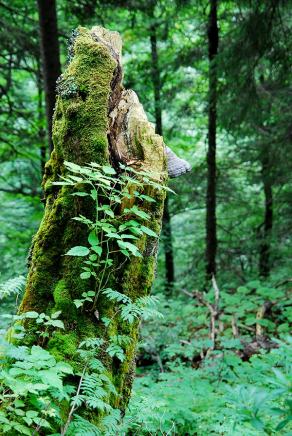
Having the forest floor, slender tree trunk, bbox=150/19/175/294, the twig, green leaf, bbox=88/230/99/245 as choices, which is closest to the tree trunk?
green leaf, bbox=88/230/99/245

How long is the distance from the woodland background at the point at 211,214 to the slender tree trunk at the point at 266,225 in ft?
0.14

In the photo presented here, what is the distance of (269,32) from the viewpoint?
6.65 meters

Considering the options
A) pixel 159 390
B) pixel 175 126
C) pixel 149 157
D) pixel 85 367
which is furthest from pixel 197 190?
pixel 85 367

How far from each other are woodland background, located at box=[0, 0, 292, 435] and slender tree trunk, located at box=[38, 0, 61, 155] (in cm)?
4

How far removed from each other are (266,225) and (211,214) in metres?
2.93

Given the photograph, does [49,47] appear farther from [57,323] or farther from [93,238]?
[57,323]

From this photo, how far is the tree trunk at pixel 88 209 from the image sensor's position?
8.30ft

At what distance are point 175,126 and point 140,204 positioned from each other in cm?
944

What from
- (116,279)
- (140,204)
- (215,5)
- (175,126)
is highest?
(215,5)

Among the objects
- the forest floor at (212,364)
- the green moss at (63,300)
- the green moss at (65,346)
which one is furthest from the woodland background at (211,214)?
the green moss at (65,346)

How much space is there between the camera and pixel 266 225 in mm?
12430

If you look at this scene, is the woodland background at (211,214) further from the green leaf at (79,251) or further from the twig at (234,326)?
the green leaf at (79,251)

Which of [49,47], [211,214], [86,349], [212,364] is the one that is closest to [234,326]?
[212,364]

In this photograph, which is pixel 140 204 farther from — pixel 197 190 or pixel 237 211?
pixel 237 211
